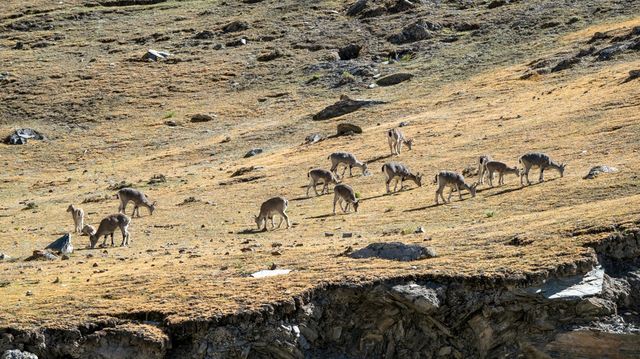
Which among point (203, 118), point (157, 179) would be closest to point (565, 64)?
point (203, 118)

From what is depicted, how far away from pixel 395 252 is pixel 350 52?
66222mm

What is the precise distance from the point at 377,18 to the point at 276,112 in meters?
26.8

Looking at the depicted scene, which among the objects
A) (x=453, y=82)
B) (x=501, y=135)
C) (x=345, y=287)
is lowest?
(x=345, y=287)

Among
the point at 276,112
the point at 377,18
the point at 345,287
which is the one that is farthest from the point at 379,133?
the point at 377,18

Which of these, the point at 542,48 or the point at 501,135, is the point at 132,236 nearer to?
the point at 501,135

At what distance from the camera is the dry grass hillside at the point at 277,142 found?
87.1 feet

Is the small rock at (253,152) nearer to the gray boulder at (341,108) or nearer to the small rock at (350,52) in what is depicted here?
the gray boulder at (341,108)

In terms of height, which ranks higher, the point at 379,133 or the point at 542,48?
the point at 542,48

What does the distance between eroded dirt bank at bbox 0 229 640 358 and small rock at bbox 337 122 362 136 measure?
36.6m

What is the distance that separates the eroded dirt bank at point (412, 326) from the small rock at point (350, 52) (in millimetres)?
68112

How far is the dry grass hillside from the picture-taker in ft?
87.1

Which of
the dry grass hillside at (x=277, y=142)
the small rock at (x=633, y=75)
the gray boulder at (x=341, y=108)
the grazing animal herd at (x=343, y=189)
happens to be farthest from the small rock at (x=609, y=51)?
the grazing animal herd at (x=343, y=189)

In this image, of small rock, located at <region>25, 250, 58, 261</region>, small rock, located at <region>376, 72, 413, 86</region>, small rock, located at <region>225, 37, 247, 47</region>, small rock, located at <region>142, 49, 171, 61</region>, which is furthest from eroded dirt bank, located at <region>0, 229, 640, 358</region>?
small rock, located at <region>225, 37, 247, 47</region>

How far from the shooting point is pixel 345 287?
24.8 meters
